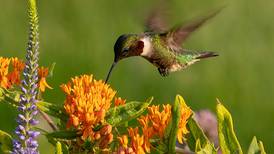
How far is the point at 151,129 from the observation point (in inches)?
90.2

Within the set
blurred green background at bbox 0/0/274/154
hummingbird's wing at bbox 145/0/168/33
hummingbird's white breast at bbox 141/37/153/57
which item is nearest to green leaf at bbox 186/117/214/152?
hummingbird's white breast at bbox 141/37/153/57

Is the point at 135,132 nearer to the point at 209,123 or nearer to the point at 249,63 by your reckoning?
the point at 209,123

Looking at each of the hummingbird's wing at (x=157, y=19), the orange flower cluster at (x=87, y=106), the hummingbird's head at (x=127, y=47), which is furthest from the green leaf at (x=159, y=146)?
the hummingbird's wing at (x=157, y=19)

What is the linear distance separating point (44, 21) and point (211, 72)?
1.55m

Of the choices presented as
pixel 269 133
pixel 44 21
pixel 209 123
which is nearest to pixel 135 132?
pixel 209 123

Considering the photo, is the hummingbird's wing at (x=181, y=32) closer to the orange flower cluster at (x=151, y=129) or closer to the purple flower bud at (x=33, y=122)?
the orange flower cluster at (x=151, y=129)

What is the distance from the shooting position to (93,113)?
7.38 ft

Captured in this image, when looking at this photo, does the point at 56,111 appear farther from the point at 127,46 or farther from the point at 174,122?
the point at 127,46

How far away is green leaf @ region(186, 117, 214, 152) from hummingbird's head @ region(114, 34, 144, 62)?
36.3 inches

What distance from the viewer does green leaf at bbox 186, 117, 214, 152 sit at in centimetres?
236

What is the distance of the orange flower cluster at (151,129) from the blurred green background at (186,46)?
366 cm

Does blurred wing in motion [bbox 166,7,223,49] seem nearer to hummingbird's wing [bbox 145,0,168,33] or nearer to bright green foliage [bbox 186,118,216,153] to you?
hummingbird's wing [bbox 145,0,168,33]

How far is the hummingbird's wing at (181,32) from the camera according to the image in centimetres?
342

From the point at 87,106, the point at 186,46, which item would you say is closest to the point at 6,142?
the point at 87,106
